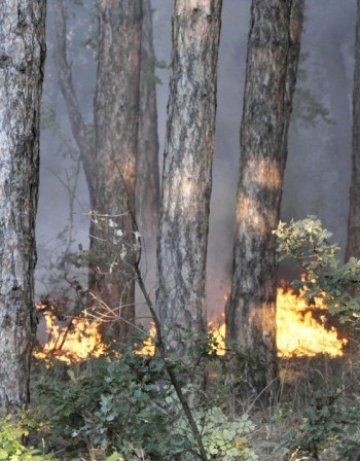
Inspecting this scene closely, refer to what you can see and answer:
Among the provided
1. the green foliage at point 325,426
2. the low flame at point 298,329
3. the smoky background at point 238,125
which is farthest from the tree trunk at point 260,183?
the smoky background at point 238,125

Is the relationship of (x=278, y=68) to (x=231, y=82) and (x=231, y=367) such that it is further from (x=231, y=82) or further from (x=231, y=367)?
(x=231, y=82)

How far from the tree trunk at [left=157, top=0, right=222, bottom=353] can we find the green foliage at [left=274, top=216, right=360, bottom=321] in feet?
13.4

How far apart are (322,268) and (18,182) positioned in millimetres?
1806

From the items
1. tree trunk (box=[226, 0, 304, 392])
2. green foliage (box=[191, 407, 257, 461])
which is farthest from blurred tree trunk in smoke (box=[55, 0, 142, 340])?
green foliage (box=[191, 407, 257, 461])

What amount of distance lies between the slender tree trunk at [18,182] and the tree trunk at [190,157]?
3.60 meters

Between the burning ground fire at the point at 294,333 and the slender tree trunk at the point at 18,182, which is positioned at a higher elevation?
the slender tree trunk at the point at 18,182

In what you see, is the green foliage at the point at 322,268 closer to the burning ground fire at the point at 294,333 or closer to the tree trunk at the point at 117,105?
the tree trunk at the point at 117,105

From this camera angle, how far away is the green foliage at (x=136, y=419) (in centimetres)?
493

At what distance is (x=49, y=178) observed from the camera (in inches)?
1500

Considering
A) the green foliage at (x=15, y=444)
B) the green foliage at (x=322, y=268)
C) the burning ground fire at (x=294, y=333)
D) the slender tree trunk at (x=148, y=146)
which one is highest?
the slender tree trunk at (x=148, y=146)

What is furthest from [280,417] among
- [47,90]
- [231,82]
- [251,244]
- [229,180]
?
[47,90]

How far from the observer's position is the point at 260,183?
11219 millimetres

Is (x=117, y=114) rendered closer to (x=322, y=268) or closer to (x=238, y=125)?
(x=322, y=268)

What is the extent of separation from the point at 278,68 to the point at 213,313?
12065 mm
